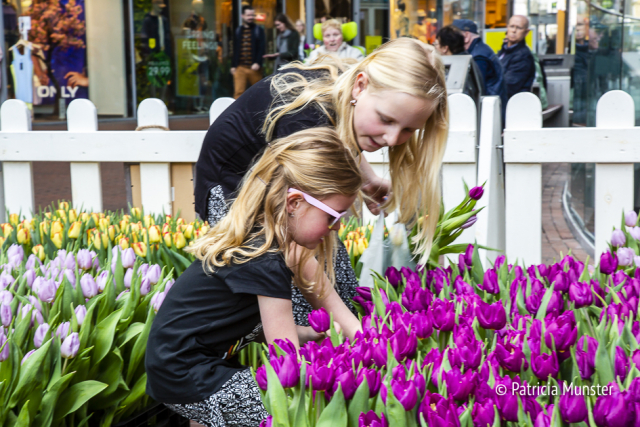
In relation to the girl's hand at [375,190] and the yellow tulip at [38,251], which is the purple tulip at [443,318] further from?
the yellow tulip at [38,251]

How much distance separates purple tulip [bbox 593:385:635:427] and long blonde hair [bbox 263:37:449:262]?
3.08 feet

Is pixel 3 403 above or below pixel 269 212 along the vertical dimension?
below

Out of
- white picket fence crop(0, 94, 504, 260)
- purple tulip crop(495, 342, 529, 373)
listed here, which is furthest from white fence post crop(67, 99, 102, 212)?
purple tulip crop(495, 342, 529, 373)

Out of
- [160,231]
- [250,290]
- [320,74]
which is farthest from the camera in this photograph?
[160,231]

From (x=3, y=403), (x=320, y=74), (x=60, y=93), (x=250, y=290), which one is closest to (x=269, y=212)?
(x=250, y=290)

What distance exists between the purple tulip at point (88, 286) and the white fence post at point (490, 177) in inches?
61.5

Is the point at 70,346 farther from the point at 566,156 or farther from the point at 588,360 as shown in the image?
the point at 566,156

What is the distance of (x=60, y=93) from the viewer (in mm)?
11391

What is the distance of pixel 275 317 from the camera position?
5.30 feet

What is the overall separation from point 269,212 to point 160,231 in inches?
39.6

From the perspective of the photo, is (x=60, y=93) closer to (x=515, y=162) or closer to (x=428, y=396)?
(x=515, y=162)

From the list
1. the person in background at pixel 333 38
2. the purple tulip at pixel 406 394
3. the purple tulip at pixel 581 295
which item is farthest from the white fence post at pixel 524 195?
the person in background at pixel 333 38

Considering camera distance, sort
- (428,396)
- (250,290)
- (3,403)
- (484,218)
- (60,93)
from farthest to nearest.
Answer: (60,93)
(484,218)
(250,290)
(3,403)
(428,396)

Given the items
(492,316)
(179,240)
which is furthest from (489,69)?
(492,316)
